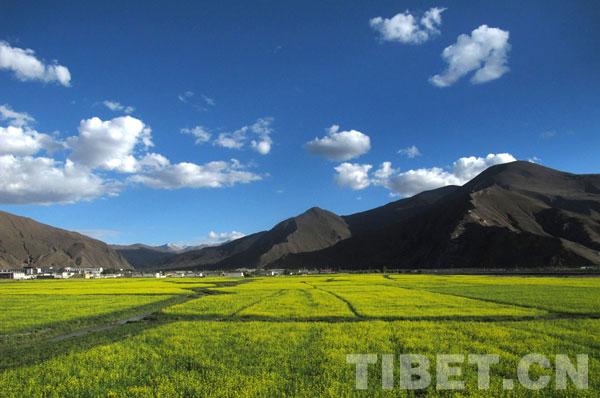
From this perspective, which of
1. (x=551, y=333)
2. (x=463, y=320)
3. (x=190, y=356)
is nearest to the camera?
(x=190, y=356)

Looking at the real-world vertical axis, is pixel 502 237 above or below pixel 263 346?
above

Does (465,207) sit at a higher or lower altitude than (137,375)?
higher

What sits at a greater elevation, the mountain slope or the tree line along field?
the mountain slope

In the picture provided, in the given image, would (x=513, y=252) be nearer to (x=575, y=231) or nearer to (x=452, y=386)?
(x=575, y=231)

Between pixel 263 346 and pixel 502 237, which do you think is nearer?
pixel 263 346

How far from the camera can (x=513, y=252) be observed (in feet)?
479

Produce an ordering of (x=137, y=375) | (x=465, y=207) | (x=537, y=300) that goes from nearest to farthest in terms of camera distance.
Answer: (x=137, y=375), (x=537, y=300), (x=465, y=207)

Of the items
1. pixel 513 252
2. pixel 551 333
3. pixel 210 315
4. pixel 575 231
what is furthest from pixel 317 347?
pixel 575 231

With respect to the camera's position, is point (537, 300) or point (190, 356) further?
point (537, 300)

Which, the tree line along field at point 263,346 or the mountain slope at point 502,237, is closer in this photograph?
the tree line along field at point 263,346

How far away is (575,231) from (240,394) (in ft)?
613

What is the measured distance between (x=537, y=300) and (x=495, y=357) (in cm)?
2613

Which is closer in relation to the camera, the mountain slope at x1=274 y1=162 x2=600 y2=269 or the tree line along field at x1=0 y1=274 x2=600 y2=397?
the tree line along field at x1=0 y1=274 x2=600 y2=397

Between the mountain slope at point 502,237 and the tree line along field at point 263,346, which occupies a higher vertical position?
the mountain slope at point 502,237
